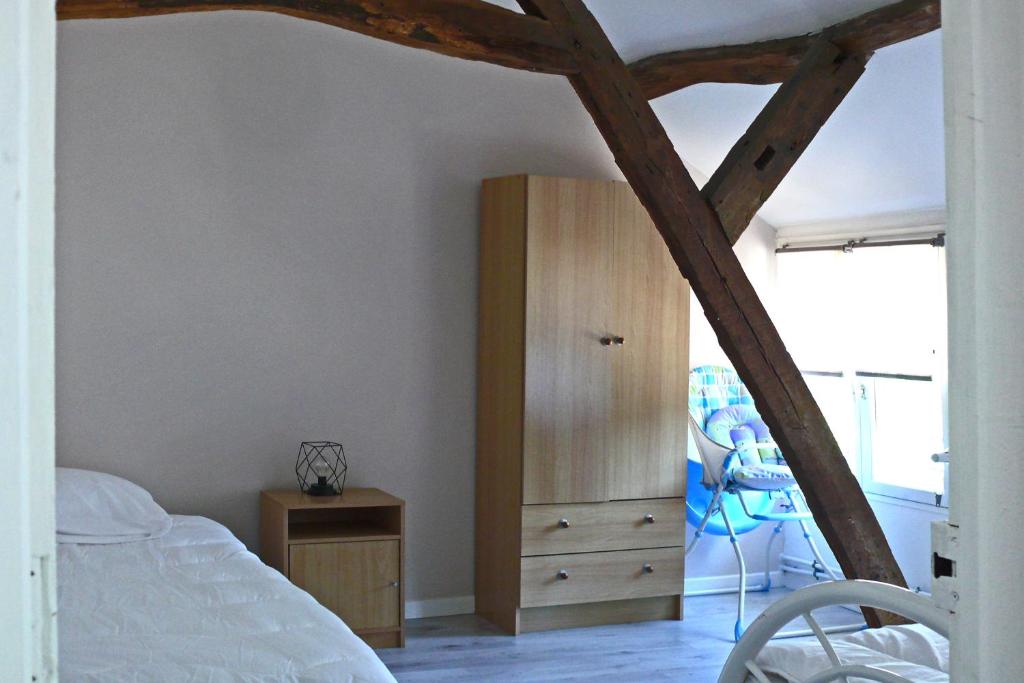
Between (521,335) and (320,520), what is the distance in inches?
43.7

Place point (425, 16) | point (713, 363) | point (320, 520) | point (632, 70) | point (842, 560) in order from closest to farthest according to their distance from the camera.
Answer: point (842, 560) → point (425, 16) → point (320, 520) → point (632, 70) → point (713, 363)

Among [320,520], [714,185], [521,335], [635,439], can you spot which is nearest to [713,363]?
[635,439]

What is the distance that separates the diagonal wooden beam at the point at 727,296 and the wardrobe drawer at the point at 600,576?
116 cm

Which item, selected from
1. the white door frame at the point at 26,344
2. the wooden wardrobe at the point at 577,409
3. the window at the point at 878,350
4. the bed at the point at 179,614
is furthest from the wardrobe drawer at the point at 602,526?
the white door frame at the point at 26,344

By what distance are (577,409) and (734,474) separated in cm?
72

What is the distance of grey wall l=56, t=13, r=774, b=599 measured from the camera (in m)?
4.09

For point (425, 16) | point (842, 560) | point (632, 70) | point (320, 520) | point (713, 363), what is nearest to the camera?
point (842, 560)

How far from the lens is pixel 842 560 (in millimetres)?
3520

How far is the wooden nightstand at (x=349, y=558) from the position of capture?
400 cm

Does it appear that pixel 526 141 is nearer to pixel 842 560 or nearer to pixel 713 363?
pixel 713 363

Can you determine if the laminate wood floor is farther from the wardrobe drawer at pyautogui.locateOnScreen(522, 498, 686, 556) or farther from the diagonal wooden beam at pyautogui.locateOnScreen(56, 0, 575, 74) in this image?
the diagonal wooden beam at pyautogui.locateOnScreen(56, 0, 575, 74)

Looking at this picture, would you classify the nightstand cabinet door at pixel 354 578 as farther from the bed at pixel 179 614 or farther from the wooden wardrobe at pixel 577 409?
the wooden wardrobe at pixel 577 409

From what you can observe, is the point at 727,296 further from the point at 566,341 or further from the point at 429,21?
the point at 429,21

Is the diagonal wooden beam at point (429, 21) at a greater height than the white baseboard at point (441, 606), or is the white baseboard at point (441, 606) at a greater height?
the diagonal wooden beam at point (429, 21)
